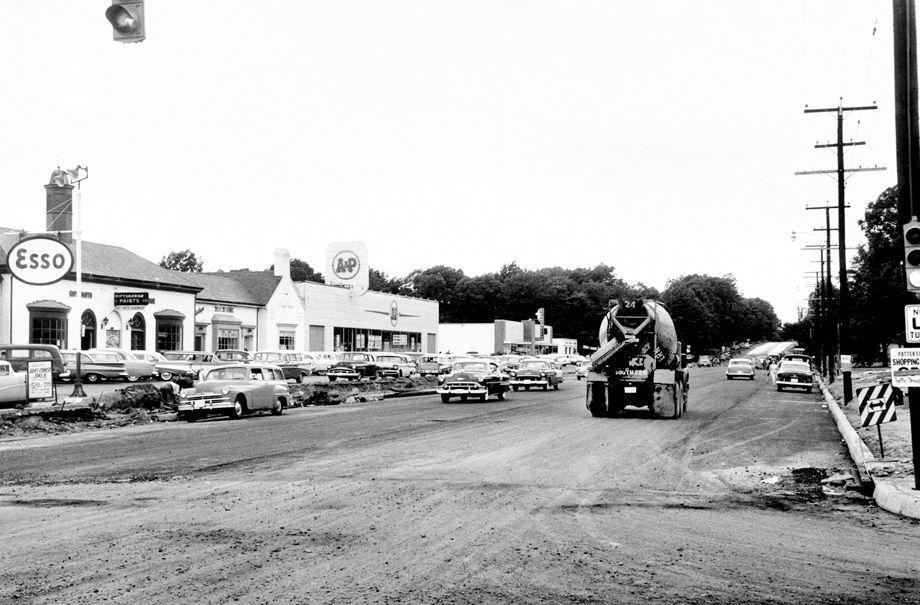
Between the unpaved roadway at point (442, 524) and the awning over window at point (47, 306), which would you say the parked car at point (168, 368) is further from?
the unpaved roadway at point (442, 524)

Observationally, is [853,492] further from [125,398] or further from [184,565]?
[125,398]

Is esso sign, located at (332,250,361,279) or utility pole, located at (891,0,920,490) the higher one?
esso sign, located at (332,250,361,279)

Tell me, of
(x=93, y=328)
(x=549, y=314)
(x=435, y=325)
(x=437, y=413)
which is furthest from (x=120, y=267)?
(x=549, y=314)

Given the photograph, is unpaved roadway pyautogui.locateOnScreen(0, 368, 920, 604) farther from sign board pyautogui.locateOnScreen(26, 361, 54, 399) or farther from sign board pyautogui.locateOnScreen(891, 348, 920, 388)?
sign board pyautogui.locateOnScreen(26, 361, 54, 399)

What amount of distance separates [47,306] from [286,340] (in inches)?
946

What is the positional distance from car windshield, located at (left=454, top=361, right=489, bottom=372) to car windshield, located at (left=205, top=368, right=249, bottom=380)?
1023 centimetres

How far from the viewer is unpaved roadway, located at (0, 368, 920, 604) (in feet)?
21.8

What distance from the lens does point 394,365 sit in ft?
178

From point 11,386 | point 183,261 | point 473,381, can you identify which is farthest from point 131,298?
point 183,261

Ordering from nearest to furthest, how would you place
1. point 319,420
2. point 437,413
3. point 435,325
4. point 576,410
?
point 319,420
point 437,413
point 576,410
point 435,325

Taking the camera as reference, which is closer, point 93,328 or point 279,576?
point 279,576

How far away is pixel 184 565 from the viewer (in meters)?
7.21

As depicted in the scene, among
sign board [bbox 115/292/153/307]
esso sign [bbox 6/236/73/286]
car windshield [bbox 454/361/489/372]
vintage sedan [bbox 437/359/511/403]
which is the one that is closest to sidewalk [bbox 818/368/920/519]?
vintage sedan [bbox 437/359/511/403]

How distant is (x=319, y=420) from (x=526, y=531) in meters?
16.6
